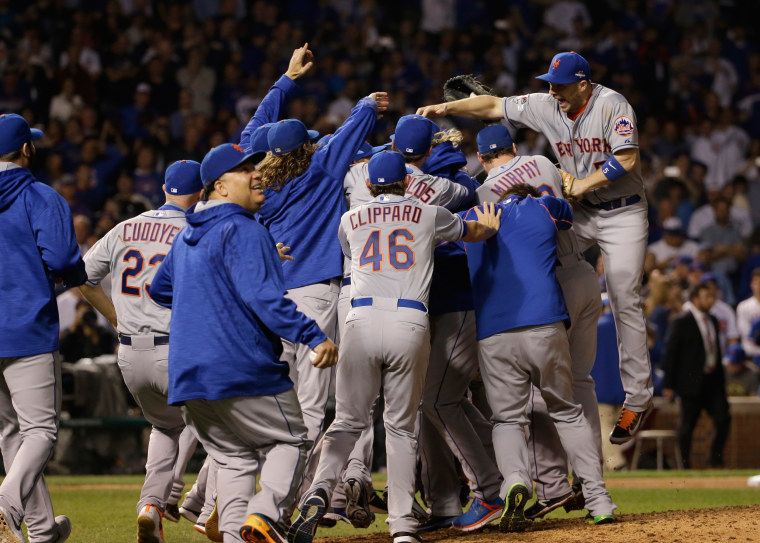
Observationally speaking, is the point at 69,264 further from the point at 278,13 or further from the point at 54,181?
the point at 278,13

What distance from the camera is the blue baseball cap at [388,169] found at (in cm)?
632

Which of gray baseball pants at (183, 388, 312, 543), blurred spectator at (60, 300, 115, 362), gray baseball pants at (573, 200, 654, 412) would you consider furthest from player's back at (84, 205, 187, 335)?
blurred spectator at (60, 300, 115, 362)

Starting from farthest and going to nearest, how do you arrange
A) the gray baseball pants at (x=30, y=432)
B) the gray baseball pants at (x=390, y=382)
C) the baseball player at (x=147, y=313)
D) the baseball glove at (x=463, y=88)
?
the baseball glove at (x=463, y=88)
the baseball player at (x=147, y=313)
the gray baseball pants at (x=390, y=382)
the gray baseball pants at (x=30, y=432)

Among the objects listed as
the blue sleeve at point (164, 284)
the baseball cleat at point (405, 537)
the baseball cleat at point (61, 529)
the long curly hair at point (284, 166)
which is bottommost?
the baseball cleat at point (405, 537)

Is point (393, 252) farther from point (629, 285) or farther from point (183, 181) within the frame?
point (629, 285)

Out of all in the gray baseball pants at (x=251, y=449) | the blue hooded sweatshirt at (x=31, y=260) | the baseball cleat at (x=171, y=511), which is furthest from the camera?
the baseball cleat at (x=171, y=511)

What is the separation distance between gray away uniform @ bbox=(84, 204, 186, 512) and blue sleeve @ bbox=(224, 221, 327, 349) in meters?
1.63

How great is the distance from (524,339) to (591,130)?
5.29 ft

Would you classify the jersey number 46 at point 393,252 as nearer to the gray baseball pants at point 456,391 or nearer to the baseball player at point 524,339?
the baseball player at point 524,339

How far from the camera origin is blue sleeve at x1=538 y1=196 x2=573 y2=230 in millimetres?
6754

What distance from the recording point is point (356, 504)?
22.6ft

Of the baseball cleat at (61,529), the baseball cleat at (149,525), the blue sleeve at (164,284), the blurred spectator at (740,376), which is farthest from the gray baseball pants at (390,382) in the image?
the blurred spectator at (740,376)

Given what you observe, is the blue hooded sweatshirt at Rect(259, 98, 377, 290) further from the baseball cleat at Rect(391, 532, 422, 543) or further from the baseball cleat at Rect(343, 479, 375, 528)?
the baseball cleat at Rect(391, 532, 422, 543)

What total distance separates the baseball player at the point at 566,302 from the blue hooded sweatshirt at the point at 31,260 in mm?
2711
